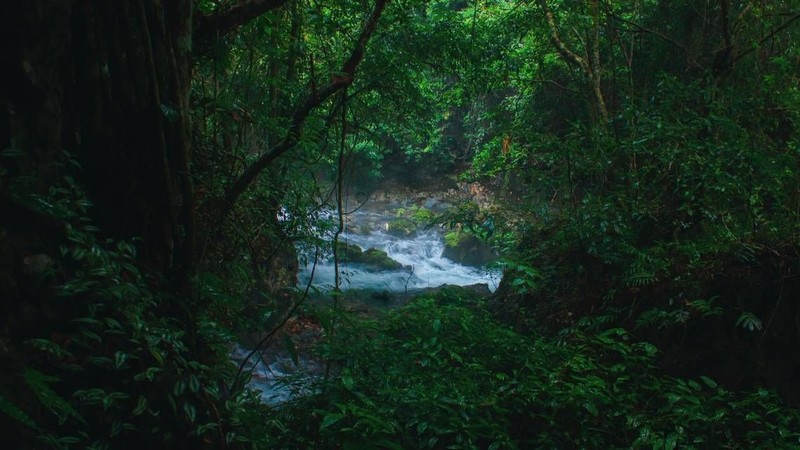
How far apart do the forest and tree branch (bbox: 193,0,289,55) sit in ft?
0.04

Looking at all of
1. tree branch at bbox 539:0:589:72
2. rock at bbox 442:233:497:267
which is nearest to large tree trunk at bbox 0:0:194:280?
tree branch at bbox 539:0:589:72

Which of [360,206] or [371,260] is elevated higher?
[360,206]

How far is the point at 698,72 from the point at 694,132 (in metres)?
1.98

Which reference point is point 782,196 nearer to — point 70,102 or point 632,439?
point 632,439

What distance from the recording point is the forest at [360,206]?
2260 mm

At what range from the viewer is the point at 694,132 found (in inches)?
194

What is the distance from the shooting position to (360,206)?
4930 mm

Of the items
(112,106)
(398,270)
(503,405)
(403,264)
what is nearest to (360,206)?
(503,405)

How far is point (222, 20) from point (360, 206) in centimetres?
202

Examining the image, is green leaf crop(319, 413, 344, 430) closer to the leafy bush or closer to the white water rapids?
the leafy bush

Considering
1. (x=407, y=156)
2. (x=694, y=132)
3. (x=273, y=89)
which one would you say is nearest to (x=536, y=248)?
(x=694, y=132)

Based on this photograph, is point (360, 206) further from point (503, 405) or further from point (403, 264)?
point (403, 264)

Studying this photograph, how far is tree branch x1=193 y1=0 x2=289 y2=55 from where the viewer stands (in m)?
3.31

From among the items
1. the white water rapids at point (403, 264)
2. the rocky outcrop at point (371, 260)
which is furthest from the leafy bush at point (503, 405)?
the rocky outcrop at point (371, 260)
